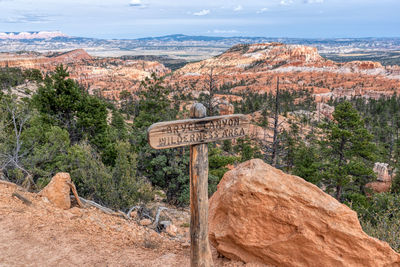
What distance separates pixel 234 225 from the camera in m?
5.09

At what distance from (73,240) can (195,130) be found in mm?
4182

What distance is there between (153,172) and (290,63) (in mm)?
143025

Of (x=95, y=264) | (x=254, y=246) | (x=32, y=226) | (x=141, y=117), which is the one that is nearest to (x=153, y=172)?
(x=141, y=117)

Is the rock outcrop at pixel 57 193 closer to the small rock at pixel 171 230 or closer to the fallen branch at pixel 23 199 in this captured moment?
the fallen branch at pixel 23 199

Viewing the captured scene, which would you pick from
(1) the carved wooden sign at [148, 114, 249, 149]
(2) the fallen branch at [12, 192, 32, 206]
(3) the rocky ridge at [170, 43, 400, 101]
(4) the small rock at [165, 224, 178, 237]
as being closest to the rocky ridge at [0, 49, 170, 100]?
(3) the rocky ridge at [170, 43, 400, 101]

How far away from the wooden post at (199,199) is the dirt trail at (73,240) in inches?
41.2

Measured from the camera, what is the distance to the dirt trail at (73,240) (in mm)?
5516

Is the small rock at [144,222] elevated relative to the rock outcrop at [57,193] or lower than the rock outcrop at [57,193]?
lower

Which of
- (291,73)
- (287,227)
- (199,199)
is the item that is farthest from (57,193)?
(291,73)

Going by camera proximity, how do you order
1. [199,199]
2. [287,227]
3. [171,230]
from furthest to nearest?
1. [171,230]
2. [287,227]
3. [199,199]

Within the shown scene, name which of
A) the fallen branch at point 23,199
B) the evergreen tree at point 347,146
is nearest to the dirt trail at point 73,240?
the fallen branch at point 23,199

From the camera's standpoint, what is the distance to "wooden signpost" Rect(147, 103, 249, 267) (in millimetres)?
3773

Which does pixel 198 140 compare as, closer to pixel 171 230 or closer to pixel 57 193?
pixel 171 230

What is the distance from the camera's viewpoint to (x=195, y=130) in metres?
3.93
